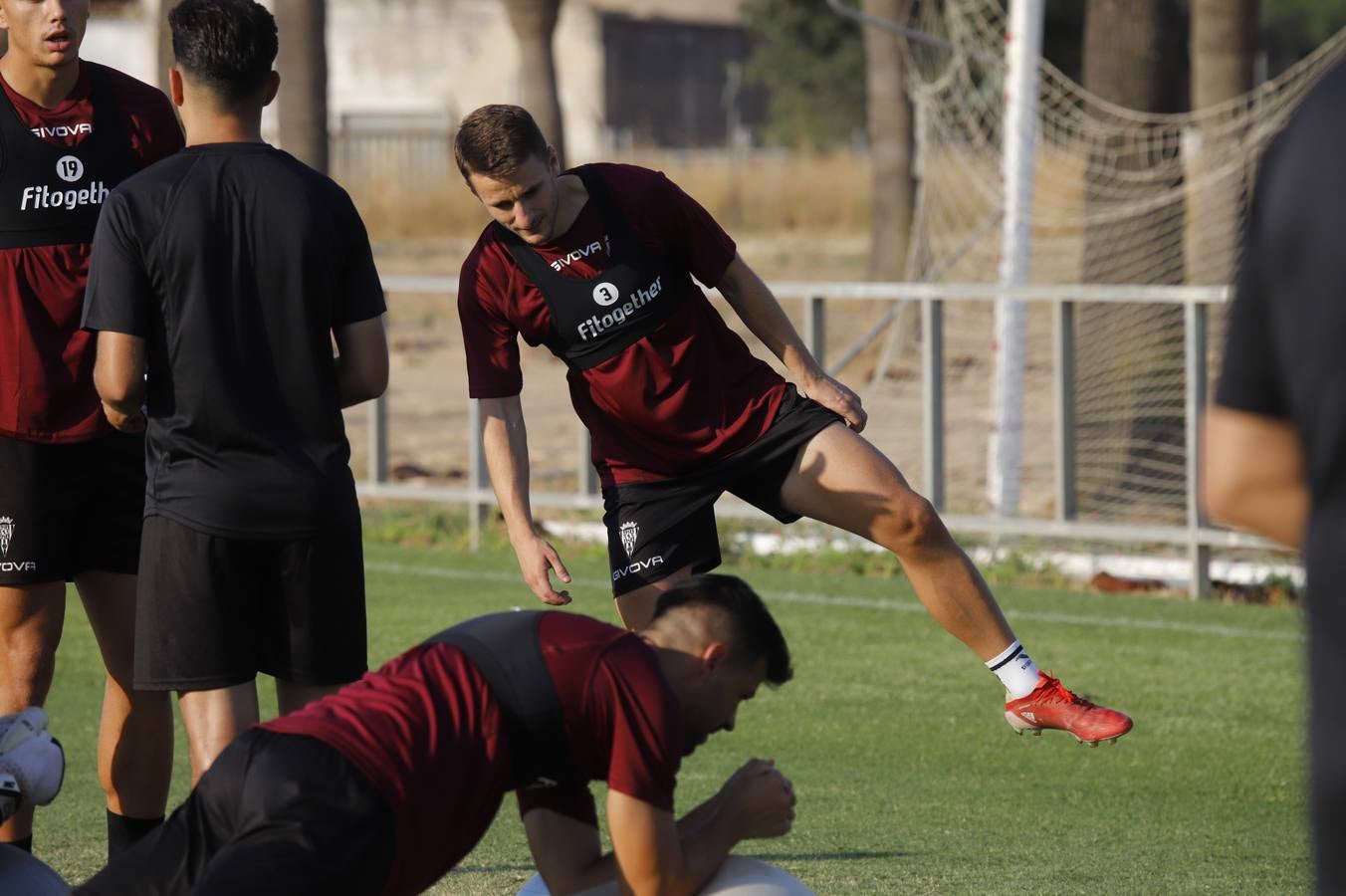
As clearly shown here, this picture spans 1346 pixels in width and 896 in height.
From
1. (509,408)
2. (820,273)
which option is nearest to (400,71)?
(820,273)

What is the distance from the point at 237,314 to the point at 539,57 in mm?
21543

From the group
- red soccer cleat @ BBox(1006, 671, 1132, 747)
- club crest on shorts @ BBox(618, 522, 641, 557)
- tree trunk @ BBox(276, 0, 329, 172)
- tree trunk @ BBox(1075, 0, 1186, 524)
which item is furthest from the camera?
tree trunk @ BBox(276, 0, 329, 172)

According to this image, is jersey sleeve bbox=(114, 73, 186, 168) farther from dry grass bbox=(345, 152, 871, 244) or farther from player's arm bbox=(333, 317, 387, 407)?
dry grass bbox=(345, 152, 871, 244)

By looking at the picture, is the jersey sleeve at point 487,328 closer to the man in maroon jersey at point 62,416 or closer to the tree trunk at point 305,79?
the man in maroon jersey at point 62,416

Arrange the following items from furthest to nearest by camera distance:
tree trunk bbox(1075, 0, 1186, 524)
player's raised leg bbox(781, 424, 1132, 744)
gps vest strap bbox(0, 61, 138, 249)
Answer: tree trunk bbox(1075, 0, 1186, 524) → player's raised leg bbox(781, 424, 1132, 744) → gps vest strap bbox(0, 61, 138, 249)

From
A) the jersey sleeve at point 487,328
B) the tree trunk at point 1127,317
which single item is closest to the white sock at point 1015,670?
the jersey sleeve at point 487,328

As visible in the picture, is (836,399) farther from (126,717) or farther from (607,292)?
(126,717)

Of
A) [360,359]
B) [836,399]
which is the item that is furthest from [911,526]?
[360,359]

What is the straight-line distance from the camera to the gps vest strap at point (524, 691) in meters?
3.60

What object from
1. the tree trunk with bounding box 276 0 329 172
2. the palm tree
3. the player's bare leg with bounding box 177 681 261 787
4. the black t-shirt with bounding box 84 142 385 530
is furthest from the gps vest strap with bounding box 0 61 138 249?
the palm tree

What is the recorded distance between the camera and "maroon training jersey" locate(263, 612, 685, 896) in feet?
11.6

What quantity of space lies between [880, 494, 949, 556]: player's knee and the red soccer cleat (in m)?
0.51

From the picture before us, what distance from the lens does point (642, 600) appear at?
19.4 ft

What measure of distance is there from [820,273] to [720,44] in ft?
123
